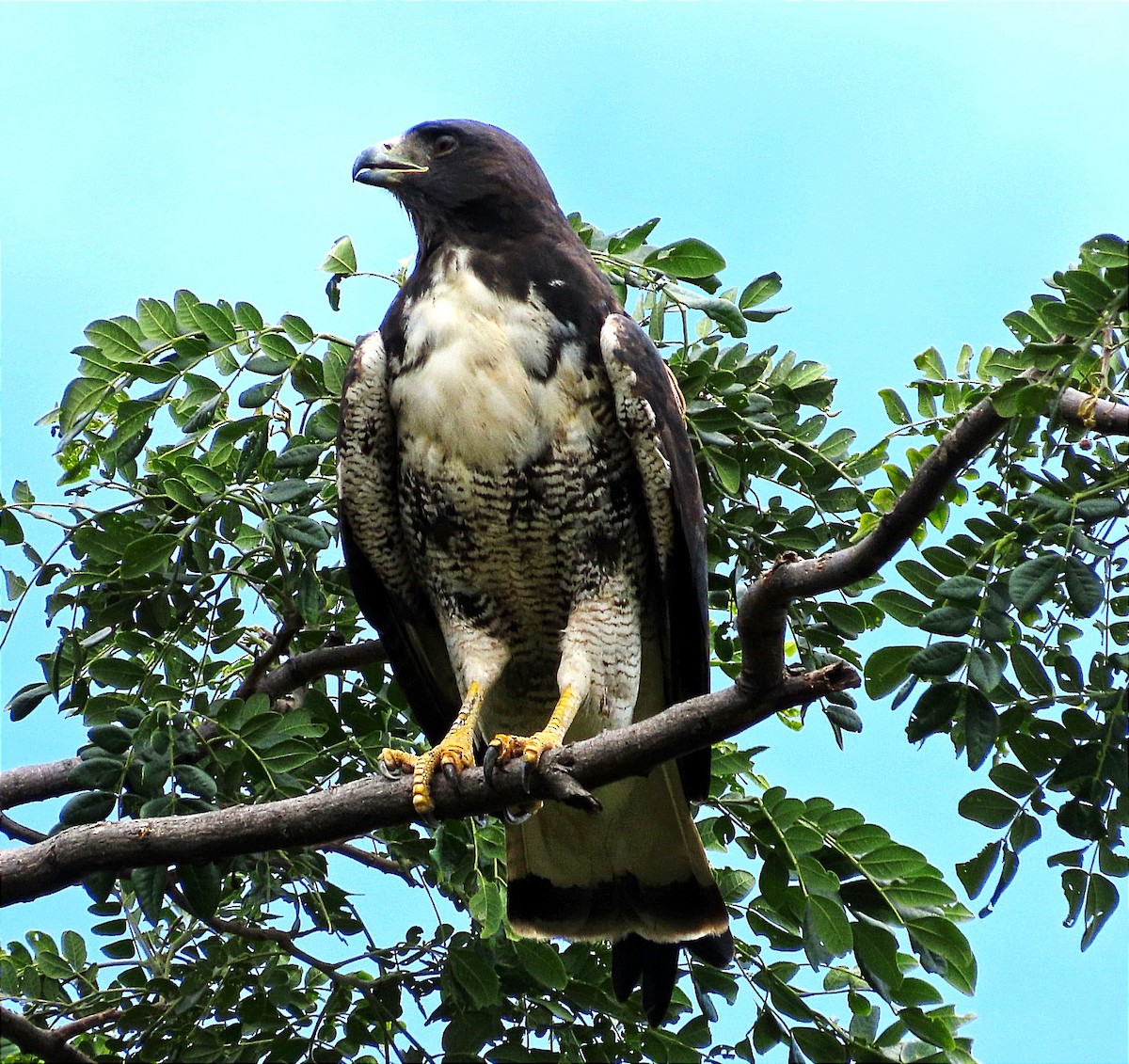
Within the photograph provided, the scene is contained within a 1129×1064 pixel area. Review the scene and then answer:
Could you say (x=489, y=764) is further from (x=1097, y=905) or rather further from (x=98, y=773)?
(x=1097, y=905)

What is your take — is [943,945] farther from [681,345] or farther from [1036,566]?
[681,345]

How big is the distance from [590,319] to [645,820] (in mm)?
1396

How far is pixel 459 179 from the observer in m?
4.03

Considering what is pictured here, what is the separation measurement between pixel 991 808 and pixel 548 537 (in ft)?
4.42

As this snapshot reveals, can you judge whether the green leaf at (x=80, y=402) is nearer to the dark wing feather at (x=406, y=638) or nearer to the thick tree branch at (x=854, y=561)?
the dark wing feather at (x=406, y=638)

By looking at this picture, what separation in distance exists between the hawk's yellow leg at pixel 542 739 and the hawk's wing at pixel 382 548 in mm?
502

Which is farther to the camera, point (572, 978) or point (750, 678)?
point (572, 978)

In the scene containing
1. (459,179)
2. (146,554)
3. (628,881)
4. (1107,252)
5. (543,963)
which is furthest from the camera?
(459,179)

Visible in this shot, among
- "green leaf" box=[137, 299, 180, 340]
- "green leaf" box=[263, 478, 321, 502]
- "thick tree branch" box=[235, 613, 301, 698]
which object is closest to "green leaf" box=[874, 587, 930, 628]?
"green leaf" box=[263, 478, 321, 502]

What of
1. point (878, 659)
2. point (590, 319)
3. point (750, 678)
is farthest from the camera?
point (590, 319)

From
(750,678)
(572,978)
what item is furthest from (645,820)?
(750,678)

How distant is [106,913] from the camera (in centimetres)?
364

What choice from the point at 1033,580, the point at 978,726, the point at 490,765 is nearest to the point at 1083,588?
the point at 1033,580

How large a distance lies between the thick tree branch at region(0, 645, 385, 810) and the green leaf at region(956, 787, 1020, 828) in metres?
1.86
